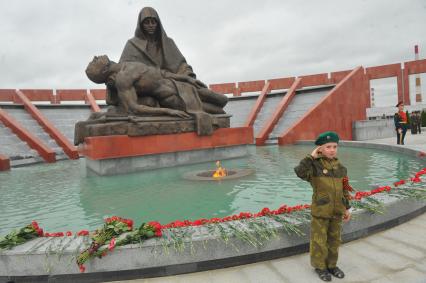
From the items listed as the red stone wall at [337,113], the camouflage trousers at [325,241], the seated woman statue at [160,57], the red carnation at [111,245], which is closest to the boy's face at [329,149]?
the camouflage trousers at [325,241]

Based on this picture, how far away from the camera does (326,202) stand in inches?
94.1

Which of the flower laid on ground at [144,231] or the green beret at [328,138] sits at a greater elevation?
the green beret at [328,138]

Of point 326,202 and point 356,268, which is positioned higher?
point 326,202

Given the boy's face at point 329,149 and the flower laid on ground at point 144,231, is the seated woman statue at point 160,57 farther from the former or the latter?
the boy's face at point 329,149

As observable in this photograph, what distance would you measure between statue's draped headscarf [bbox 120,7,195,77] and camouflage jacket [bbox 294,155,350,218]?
24.0ft

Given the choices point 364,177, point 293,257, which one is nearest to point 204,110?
point 364,177

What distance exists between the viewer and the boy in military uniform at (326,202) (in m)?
2.40

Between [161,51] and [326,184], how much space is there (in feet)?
25.9

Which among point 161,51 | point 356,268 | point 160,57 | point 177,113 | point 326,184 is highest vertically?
point 161,51

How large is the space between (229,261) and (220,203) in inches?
64.6

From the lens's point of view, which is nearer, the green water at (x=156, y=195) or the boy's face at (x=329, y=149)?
the boy's face at (x=329, y=149)

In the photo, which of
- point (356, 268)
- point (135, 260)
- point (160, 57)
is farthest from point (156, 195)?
point (160, 57)

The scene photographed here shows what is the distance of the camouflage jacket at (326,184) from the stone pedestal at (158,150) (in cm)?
585

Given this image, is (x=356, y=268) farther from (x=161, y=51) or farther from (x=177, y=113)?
(x=161, y=51)
